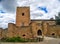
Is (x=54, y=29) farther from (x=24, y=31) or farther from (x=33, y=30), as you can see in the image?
(x=24, y=31)

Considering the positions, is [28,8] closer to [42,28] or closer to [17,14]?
[17,14]

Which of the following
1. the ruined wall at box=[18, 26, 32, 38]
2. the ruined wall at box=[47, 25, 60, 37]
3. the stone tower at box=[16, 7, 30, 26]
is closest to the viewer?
the ruined wall at box=[18, 26, 32, 38]

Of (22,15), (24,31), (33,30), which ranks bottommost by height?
(24,31)

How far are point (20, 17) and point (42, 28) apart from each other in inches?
371

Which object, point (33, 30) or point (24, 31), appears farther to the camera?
point (33, 30)

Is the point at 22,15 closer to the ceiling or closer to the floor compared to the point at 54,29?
closer to the ceiling

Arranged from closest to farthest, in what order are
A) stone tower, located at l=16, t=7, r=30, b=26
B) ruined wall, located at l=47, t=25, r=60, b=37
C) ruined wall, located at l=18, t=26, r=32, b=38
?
ruined wall, located at l=18, t=26, r=32, b=38 → ruined wall, located at l=47, t=25, r=60, b=37 → stone tower, located at l=16, t=7, r=30, b=26

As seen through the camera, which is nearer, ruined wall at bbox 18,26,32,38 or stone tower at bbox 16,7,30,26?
ruined wall at bbox 18,26,32,38

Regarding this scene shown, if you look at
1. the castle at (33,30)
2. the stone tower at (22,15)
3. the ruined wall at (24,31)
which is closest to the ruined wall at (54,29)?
the castle at (33,30)

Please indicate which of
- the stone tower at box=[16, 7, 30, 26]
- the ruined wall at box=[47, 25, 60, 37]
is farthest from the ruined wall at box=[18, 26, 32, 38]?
the stone tower at box=[16, 7, 30, 26]

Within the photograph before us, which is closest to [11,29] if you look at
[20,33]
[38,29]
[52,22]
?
[20,33]

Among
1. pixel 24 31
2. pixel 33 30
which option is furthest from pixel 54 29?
pixel 24 31

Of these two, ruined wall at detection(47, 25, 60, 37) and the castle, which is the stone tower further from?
ruined wall at detection(47, 25, 60, 37)

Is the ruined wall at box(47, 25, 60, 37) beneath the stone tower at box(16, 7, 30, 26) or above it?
beneath
